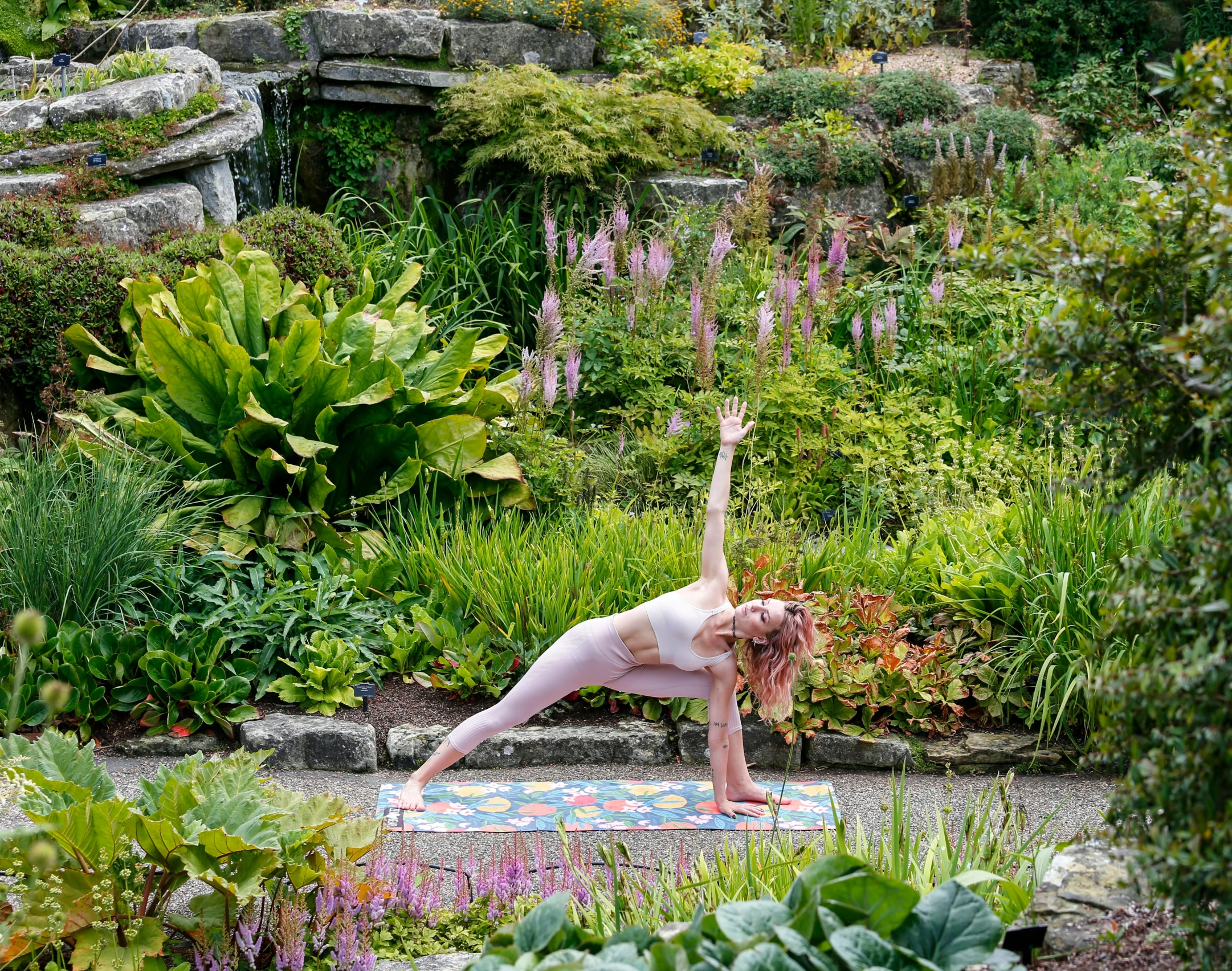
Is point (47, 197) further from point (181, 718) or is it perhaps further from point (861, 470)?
point (861, 470)

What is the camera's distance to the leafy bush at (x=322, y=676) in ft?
16.2

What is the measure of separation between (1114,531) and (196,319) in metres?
4.50

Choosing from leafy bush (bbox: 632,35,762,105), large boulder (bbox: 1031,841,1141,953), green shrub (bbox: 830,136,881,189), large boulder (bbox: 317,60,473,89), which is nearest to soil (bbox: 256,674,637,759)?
large boulder (bbox: 1031,841,1141,953)

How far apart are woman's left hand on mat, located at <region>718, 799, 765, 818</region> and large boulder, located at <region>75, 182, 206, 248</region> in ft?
16.7

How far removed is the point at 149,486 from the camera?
519 centimetres

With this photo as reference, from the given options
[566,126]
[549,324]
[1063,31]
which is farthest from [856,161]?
[549,324]

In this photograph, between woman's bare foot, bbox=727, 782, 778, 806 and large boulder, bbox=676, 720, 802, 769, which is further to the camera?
large boulder, bbox=676, 720, 802, 769

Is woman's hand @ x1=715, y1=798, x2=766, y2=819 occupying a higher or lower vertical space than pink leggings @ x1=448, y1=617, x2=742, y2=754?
lower

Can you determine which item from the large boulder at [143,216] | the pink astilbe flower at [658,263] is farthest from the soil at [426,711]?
the large boulder at [143,216]

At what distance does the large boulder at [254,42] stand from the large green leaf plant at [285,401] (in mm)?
4052

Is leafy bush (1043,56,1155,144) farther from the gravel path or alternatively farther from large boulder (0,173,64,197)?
large boulder (0,173,64,197)

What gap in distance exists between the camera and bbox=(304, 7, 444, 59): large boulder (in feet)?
32.4

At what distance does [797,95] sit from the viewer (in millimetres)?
10688

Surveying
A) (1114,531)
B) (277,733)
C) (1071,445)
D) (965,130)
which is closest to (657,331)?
(1071,445)
